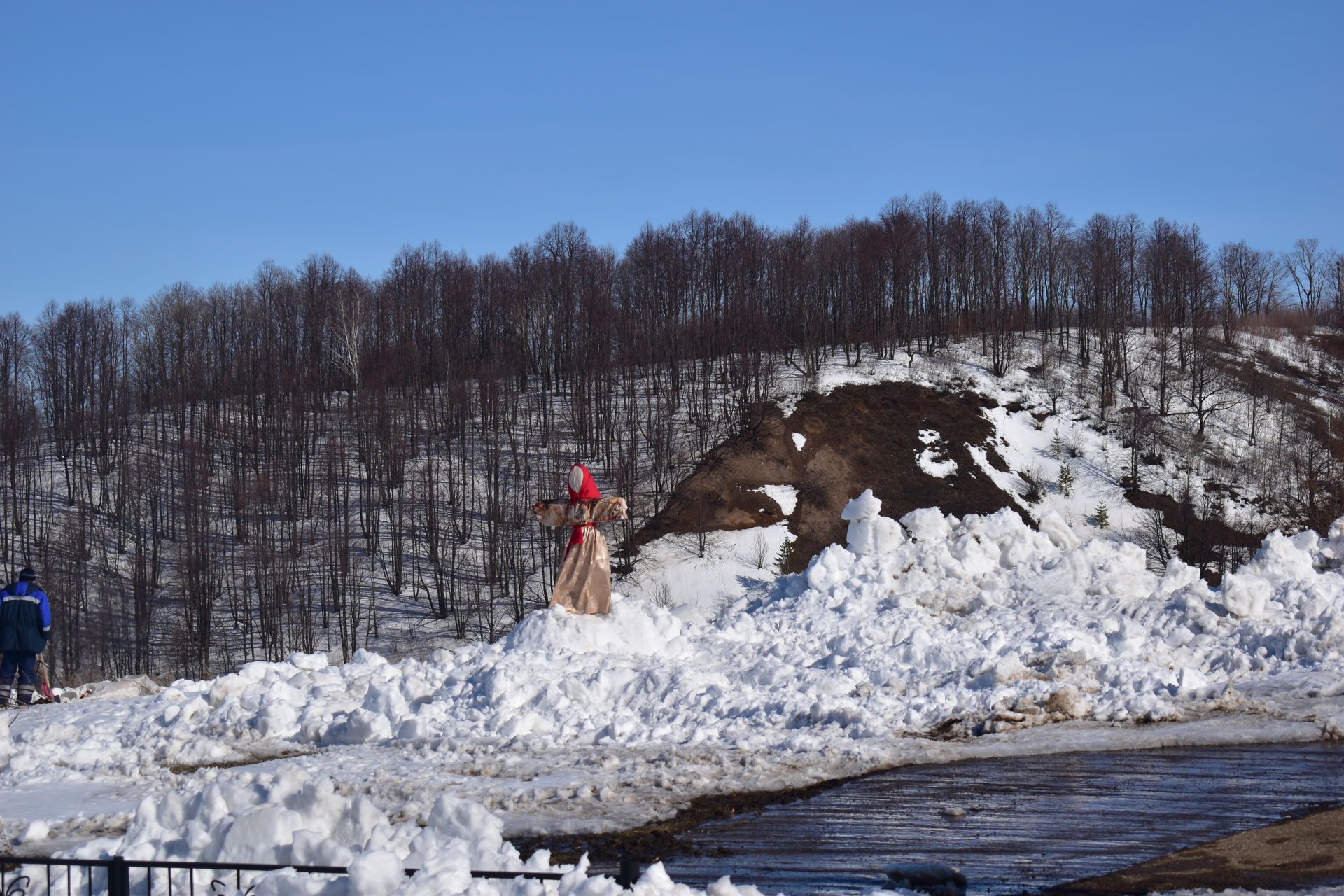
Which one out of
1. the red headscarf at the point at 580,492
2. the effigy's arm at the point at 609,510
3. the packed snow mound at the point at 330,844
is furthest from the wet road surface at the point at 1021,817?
the red headscarf at the point at 580,492

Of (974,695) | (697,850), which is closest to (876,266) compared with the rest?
(974,695)

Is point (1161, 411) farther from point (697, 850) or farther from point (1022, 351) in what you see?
point (697, 850)

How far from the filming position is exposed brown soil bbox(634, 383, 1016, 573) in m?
37.7

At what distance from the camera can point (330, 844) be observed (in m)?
5.74

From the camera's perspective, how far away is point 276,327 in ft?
201

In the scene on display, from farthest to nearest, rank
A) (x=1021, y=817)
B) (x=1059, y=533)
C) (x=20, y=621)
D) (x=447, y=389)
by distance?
(x=447, y=389), (x=1059, y=533), (x=20, y=621), (x=1021, y=817)

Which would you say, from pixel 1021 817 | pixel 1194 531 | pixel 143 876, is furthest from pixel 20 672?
pixel 1194 531

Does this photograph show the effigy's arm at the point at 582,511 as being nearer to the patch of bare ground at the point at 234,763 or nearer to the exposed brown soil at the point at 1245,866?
the patch of bare ground at the point at 234,763

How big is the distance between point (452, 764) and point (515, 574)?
2456 centimetres

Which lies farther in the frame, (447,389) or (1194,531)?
(447,389)

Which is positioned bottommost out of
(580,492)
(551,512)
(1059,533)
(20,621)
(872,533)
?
(20,621)

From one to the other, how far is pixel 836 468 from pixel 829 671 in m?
27.4

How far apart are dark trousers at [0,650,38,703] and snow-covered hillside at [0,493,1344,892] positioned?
151 cm

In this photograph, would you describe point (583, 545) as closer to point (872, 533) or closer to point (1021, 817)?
point (872, 533)
